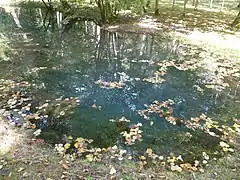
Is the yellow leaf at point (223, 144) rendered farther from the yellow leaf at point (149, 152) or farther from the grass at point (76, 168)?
the yellow leaf at point (149, 152)

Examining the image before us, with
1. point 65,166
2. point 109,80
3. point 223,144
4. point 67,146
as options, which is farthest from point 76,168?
point 109,80

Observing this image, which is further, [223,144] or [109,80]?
[109,80]

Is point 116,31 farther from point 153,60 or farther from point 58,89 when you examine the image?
point 58,89

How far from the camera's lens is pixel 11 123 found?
504 centimetres

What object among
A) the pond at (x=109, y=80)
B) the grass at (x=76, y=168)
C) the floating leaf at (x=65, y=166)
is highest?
the pond at (x=109, y=80)

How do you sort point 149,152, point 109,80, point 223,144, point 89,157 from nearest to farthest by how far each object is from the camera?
1. point 89,157
2. point 149,152
3. point 223,144
4. point 109,80

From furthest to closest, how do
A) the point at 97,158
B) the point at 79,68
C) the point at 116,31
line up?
the point at 116,31
the point at 79,68
the point at 97,158

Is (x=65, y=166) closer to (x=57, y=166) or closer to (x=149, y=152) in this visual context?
(x=57, y=166)

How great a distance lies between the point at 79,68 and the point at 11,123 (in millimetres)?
2993

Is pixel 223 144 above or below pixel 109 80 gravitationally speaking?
below

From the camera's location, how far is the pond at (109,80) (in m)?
5.04

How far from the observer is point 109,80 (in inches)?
274

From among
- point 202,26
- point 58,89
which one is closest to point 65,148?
point 58,89

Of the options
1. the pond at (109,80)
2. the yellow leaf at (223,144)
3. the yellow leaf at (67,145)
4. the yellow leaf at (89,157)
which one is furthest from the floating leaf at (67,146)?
the yellow leaf at (223,144)
